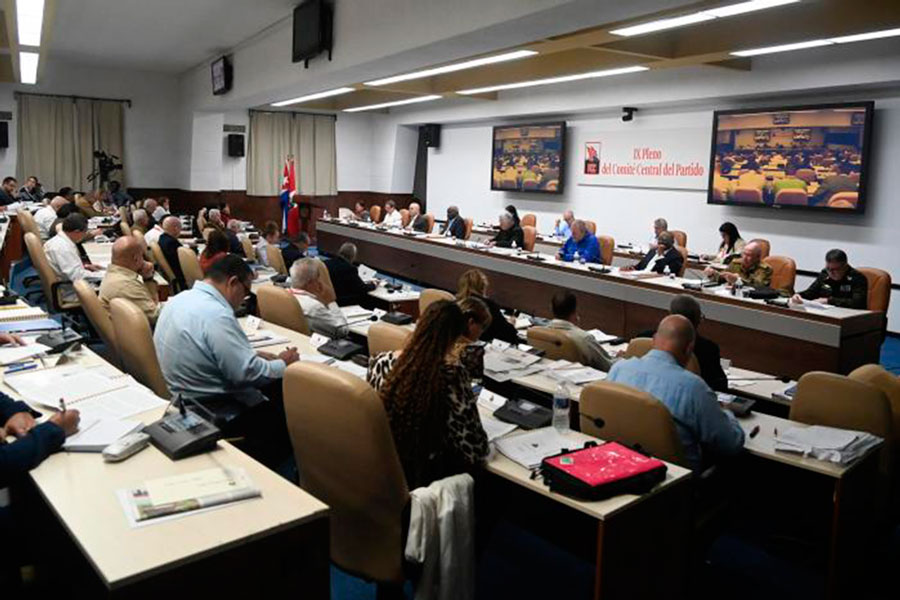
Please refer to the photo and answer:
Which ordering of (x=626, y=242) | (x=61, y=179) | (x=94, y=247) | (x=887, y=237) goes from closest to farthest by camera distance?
(x=887, y=237) < (x=94, y=247) < (x=626, y=242) < (x=61, y=179)

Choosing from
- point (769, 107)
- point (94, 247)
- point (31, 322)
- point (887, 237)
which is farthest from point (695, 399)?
point (94, 247)

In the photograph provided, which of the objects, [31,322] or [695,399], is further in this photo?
[31,322]

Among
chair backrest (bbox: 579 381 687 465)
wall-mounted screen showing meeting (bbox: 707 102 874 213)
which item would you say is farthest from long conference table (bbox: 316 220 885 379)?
chair backrest (bbox: 579 381 687 465)

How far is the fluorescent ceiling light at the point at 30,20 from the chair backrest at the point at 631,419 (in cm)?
583

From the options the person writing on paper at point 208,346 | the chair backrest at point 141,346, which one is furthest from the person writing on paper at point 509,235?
the chair backrest at point 141,346

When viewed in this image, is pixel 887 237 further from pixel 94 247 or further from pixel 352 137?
pixel 352 137

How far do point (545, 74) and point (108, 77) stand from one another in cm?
961

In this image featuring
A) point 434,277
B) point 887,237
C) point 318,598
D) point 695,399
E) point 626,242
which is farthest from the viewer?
point 626,242

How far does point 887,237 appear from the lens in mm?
8148

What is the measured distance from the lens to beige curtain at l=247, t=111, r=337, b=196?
15398mm

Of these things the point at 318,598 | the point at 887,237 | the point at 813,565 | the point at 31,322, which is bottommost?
the point at 813,565

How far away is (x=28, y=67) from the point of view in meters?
10.2

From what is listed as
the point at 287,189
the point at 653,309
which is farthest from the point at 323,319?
the point at 287,189

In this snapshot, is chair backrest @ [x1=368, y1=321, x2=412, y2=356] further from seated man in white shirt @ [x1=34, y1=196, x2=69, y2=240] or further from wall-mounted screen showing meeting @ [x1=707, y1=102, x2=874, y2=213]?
seated man in white shirt @ [x1=34, y1=196, x2=69, y2=240]
